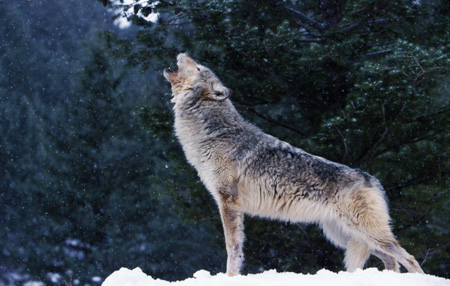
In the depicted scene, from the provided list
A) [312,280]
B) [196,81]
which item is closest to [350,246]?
[312,280]

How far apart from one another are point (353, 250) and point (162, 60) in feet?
17.1

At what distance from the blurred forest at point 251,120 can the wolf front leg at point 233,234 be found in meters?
3.28

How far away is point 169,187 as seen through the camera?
32.6 feet

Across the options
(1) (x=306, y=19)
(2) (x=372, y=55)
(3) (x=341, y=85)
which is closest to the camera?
(3) (x=341, y=85)

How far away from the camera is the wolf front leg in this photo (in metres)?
4.88

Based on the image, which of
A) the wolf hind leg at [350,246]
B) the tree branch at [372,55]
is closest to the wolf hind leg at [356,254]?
the wolf hind leg at [350,246]

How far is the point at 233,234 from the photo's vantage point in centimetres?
502

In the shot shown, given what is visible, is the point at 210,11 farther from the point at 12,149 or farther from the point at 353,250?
the point at 12,149

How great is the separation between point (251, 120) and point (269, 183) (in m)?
4.63

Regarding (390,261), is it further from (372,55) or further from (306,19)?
(306,19)

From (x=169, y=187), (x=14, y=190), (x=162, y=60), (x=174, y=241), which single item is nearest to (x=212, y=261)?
(x=174, y=241)

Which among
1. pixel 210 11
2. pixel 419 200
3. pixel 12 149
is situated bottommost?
pixel 12 149

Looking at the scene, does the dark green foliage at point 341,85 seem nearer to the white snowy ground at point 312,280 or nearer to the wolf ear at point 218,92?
the wolf ear at point 218,92

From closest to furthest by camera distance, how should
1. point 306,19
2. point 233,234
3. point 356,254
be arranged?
point 233,234, point 356,254, point 306,19
